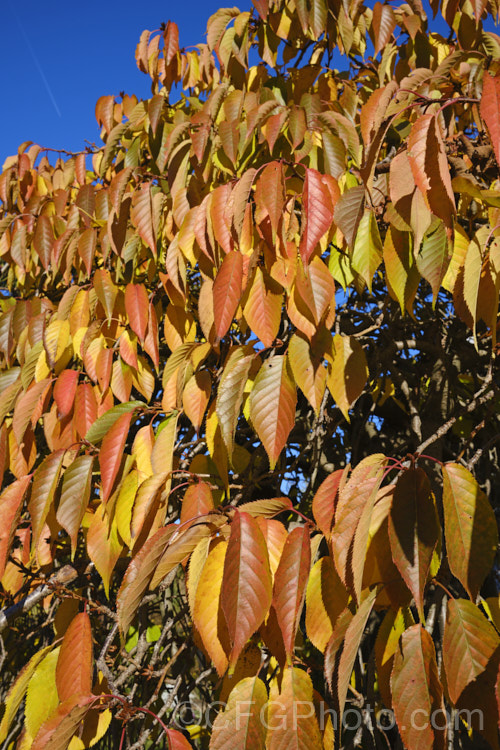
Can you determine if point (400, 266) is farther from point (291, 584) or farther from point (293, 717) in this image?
point (293, 717)

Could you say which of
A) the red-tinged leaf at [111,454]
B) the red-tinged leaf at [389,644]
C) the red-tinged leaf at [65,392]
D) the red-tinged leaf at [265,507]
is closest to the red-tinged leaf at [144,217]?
the red-tinged leaf at [65,392]

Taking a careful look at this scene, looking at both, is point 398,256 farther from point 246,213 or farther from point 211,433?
point 211,433

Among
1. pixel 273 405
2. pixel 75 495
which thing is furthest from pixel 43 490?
pixel 273 405

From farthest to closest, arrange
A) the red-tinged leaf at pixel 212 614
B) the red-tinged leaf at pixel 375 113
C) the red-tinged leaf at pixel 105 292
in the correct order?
the red-tinged leaf at pixel 105 292 < the red-tinged leaf at pixel 375 113 < the red-tinged leaf at pixel 212 614

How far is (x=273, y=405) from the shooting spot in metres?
0.82

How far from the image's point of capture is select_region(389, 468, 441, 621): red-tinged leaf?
60 centimetres

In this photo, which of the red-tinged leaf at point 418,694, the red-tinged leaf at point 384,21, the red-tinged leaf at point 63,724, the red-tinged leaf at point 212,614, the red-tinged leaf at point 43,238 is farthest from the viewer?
the red-tinged leaf at point 43,238

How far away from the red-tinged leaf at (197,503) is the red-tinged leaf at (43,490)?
0.94ft

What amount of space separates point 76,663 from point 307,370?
2.18 ft

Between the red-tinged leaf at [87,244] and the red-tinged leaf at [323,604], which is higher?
the red-tinged leaf at [87,244]

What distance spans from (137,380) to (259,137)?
0.68 metres

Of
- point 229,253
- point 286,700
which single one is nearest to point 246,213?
point 229,253

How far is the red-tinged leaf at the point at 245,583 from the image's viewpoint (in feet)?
2.03

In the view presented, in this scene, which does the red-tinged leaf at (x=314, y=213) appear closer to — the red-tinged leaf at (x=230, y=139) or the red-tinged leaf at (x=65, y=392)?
the red-tinged leaf at (x=230, y=139)
